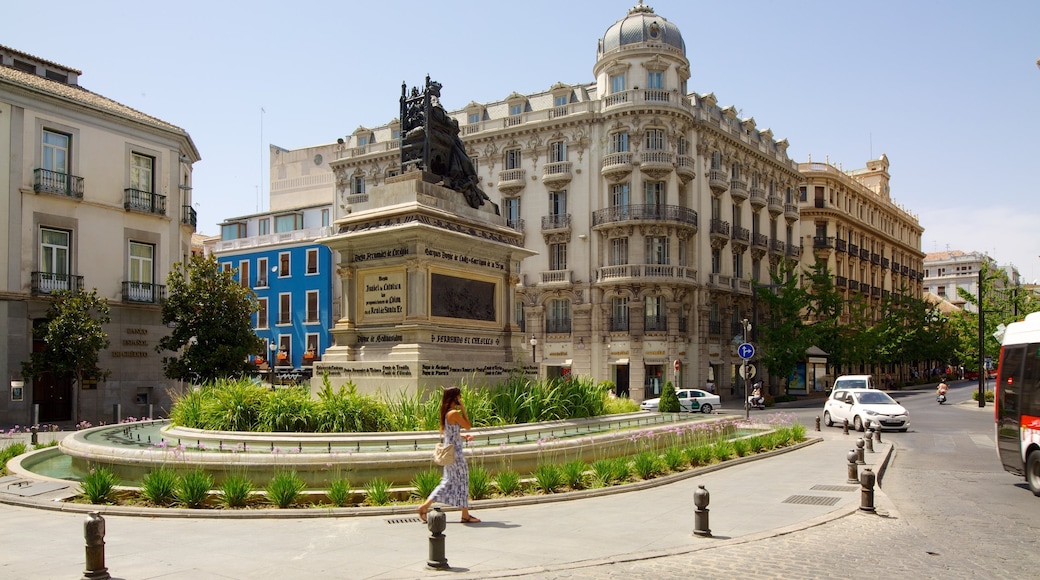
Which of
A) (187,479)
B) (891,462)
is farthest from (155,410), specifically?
(891,462)

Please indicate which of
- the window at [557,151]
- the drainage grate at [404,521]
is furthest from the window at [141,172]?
the drainage grate at [404,521]

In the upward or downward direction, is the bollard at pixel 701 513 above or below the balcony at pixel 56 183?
below

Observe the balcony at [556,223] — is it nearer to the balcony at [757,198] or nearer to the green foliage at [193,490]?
the balcony at [757,198]

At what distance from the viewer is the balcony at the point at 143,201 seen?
34.1 metres

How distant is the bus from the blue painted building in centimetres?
4786

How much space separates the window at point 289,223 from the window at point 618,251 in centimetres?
2492

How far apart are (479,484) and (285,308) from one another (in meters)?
52.4

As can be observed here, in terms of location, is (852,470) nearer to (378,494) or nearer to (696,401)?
(378,494)

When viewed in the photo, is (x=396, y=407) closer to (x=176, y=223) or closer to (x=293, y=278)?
(x=176, y=223)

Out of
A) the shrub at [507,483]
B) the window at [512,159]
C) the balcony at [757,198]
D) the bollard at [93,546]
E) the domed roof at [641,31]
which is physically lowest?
the shrub at [507,483]

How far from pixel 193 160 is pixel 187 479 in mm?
32655

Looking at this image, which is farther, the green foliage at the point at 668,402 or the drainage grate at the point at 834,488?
the green foliage at the point at 668,402

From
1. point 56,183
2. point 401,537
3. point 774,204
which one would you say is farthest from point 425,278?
point 774,204

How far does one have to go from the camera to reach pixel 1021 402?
14508 mm
